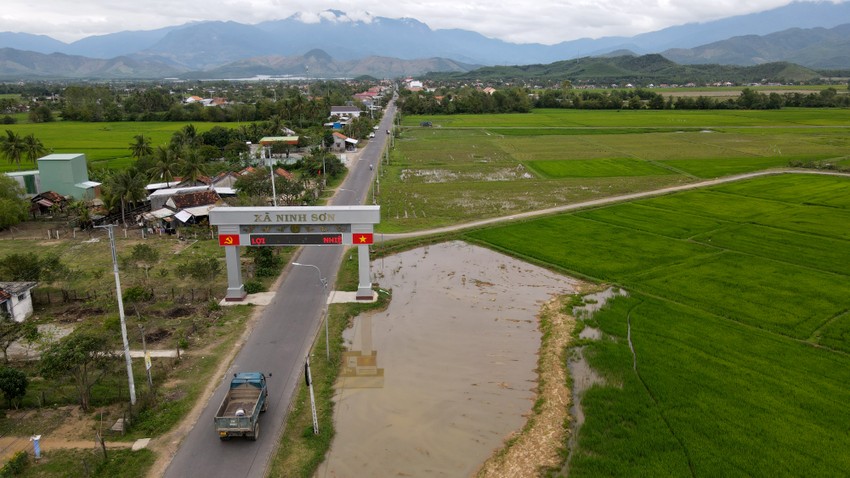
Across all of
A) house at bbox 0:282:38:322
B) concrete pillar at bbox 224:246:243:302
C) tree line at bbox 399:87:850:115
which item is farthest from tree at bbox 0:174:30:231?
tree line at bbox 399:87:850:115

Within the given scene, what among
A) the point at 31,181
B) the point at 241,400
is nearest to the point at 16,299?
the point at 241,400

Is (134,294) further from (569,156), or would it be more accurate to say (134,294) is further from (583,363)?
(569,156)

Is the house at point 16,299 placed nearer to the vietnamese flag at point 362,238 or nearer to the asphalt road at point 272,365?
the asphalt road at point 272,365

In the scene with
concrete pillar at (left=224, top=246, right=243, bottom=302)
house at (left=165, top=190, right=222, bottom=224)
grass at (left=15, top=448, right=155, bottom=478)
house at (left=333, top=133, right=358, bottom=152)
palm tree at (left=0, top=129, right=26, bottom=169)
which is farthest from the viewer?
house at (left=333, top=133, right=358, bottom=152)

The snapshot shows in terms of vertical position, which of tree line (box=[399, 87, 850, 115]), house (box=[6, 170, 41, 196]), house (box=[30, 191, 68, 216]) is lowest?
house (box=[30, 191, 68, 216])

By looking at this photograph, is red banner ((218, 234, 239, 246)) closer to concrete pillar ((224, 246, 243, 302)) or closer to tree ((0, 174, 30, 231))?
concrete pillar ((224, 246, 243, 302))

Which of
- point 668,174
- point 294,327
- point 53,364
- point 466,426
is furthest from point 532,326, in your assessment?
point 668,174

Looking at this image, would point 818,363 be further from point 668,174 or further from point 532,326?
point 668,174
